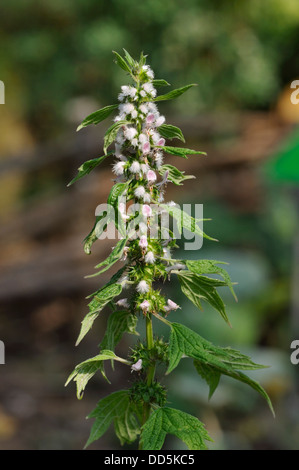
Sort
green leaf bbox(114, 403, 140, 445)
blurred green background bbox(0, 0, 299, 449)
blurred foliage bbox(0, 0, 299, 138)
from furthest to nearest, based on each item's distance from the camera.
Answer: blurred foliage bbox(0, 0, 299, 138)
blurred green background bbox(0, 0, 299, 449)
green leaf bbox(114, 403, 140, 445)

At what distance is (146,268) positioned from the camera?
0.69 metres

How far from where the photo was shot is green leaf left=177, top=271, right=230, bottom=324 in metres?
0.69

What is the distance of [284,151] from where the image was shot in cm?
482

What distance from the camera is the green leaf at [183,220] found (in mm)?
631

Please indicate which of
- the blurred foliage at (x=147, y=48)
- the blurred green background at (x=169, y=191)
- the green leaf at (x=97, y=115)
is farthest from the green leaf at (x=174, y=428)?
the blurred foliage at (x=147, y=48)

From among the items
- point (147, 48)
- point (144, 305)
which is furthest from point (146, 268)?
point (147, 48)

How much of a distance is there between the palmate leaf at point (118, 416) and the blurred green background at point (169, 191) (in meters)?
3.11

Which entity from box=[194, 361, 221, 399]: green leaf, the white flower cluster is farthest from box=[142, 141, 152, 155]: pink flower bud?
box=[194, 361, 221, 399]: green leaf

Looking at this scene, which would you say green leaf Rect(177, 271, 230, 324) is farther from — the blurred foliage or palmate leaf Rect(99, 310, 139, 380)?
the blurred foliage

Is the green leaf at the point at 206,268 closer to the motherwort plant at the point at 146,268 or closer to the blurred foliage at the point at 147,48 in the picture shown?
the motherwort plant at the point at 146,268

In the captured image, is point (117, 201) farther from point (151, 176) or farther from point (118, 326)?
point (118, 326)

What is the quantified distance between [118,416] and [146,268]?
0.19 meters

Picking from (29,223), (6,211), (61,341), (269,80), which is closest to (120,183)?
(61,341)
